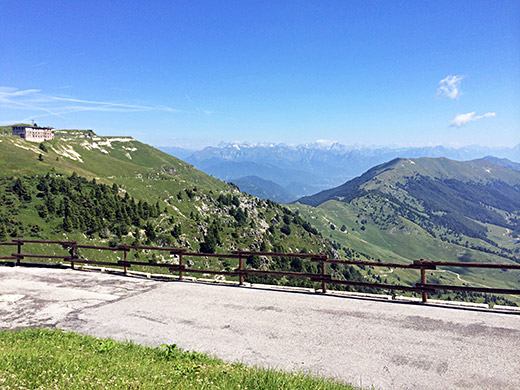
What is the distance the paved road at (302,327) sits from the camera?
32.1ft

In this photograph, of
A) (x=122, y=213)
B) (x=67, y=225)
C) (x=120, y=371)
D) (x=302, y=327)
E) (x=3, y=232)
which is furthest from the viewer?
(x=122, y=213)

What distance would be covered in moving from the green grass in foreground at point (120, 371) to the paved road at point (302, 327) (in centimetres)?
194

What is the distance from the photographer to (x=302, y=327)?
13.0m

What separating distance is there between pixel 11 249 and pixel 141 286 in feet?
227

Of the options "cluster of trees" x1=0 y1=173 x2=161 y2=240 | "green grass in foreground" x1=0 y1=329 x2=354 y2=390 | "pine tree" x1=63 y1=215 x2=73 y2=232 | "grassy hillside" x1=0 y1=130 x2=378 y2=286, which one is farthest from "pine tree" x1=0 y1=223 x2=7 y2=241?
"green grass in foreground" x1=0 y1=329 x2=354 y2=390

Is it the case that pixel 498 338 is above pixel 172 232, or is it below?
above

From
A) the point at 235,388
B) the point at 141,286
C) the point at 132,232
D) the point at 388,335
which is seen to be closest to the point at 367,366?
the point at 388,335

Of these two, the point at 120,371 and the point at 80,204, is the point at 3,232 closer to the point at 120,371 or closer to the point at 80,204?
the point at 80,204

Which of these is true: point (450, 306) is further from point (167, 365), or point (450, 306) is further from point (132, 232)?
point (132, 232)

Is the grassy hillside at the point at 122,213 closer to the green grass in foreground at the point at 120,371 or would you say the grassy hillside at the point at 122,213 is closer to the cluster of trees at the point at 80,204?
the cluster of trees at the point at 80,204

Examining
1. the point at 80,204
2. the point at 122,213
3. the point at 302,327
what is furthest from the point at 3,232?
the point at 302,327

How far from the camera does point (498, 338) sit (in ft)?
38.1

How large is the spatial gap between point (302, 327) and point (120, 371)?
745 cm

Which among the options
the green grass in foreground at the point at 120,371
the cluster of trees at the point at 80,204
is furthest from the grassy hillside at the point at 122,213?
the green grass in foreground at the point at 120,371
